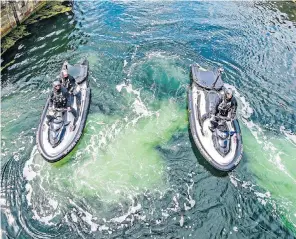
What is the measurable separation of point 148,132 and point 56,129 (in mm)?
4957

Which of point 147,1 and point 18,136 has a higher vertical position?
point 147,1

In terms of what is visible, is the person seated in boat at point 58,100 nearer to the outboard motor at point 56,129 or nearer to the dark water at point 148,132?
the outboard motor at point 56,129

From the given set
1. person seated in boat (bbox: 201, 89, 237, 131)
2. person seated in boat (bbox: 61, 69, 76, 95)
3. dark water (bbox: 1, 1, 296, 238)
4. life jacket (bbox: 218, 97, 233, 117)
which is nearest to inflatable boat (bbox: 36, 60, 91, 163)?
person seated in boat (bbox: 61, 69, 76, 95)

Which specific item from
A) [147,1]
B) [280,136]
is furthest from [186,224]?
[147,1]

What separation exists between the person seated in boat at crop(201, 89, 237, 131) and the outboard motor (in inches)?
291

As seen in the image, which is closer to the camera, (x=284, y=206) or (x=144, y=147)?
(x=284, y=206)

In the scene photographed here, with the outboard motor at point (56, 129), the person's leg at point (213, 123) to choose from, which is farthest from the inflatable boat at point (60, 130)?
the person's leg at point (213, 123)

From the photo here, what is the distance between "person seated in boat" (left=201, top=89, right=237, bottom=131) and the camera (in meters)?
15.3

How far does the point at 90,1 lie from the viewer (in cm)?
2820

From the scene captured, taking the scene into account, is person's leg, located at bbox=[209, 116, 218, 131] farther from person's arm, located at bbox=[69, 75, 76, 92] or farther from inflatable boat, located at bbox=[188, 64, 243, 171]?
person's arm, located at bbox=[69, 75, 76, 92]

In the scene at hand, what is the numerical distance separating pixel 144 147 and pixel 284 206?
7261mm

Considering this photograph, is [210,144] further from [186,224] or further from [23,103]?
[23,103]

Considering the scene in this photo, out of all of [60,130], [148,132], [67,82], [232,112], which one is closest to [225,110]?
[232,112]

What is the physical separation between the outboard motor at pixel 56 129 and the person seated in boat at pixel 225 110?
24.3ft
